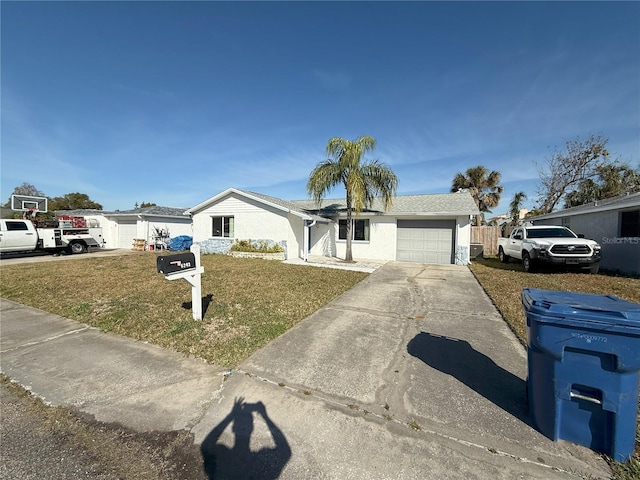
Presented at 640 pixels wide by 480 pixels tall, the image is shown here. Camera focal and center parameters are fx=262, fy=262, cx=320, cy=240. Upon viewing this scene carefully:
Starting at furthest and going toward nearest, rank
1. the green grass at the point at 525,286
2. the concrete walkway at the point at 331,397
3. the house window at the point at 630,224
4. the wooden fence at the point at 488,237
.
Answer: the wooden fence at the point at 488,237 < the house window at the point at 630,224 < the green grass at the point at 525,286 < the concrete walkway at the point at 331,397

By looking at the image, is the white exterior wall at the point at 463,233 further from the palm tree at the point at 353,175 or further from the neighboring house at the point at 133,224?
the neighboring house at the point at 133,224

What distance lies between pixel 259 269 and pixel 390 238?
23.8 ft

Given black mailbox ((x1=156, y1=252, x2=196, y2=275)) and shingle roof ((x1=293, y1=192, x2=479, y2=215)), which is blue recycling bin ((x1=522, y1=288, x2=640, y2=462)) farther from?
shingle roof ((x1=293, y1=192, x2=479, y2=215))

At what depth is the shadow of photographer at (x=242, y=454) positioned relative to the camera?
1913mm

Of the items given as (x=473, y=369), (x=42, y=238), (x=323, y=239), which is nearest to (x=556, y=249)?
(x=473, y=369)

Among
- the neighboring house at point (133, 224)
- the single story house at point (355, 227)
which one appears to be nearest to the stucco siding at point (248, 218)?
the single story house at point (355, 227)

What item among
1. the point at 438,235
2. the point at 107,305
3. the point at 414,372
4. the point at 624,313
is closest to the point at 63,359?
the point at 107,305

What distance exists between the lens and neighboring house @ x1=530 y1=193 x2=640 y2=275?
9.83 metres

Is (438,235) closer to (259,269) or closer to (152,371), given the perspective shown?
(259,269)

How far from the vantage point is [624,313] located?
191cm

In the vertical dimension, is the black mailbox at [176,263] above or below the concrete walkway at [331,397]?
above

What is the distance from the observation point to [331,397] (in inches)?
109

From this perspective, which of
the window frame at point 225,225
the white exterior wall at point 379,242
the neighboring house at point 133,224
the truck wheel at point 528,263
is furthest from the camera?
the neighboring house at point 133,224

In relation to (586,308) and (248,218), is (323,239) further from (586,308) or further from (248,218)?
(586,308)
